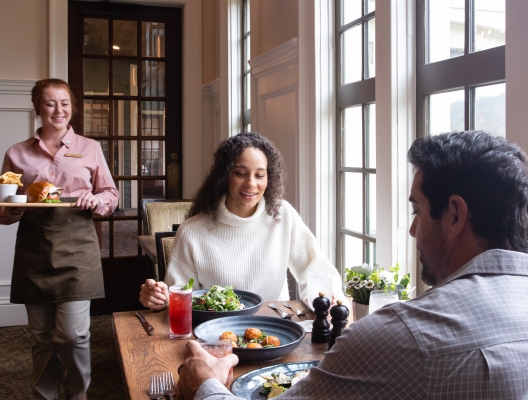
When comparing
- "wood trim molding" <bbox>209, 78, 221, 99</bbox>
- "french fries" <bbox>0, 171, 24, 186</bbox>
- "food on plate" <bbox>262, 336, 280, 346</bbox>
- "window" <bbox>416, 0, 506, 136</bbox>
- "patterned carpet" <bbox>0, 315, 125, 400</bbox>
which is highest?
"wood trim molding" <bbox>209, 78, 221, 99</bbox>

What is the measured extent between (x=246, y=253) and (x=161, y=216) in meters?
1.74

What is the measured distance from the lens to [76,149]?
280 centimetres

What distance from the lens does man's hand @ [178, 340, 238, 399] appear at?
1120mm

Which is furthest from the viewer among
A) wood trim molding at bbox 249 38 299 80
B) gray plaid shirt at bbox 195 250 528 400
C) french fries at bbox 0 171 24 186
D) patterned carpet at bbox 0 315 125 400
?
patterned carpet at bbox 0 315 125 400

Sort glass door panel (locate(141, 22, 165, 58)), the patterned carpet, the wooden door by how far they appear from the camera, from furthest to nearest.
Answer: glass door panel (locate(141, 22, 165, 58))
the wooden door
the patterned carpet

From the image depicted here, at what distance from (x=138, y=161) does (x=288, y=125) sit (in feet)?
6.59

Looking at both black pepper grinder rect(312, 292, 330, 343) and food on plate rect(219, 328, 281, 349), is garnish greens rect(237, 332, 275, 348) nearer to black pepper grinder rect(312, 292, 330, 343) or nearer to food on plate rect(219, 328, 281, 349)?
food on plate rect(219, 328, 281, 349)

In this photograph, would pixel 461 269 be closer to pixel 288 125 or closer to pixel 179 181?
pixel 288 125

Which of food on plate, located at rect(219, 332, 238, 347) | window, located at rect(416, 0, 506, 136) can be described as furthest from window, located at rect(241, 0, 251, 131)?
food on plate, located at rect(219, 332, 238, 347)

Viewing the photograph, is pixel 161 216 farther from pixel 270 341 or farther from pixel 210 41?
pixel 270 341

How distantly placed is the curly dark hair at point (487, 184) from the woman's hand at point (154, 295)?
108cm

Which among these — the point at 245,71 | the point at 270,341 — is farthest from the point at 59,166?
the point at 245,71

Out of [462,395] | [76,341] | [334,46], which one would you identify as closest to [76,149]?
[76,341]

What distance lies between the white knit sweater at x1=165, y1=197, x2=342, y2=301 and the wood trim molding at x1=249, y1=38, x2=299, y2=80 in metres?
1.08
